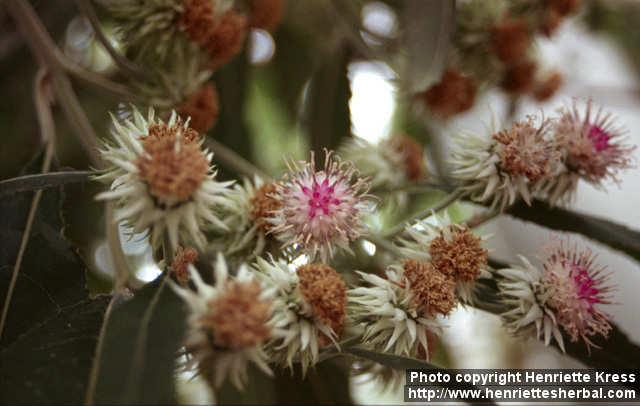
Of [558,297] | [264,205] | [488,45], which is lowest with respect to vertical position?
[558,297]

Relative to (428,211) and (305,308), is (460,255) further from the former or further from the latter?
(305,308)

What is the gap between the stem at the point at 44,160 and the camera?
73 centimetres

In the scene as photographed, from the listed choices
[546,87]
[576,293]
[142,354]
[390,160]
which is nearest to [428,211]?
[576,293]

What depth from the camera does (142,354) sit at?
0.51 m

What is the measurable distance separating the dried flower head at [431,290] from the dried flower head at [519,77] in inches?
23.7

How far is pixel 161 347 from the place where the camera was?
1.68ft

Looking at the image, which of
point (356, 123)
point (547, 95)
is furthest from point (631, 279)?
point (356, 123)

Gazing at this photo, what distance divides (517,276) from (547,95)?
0.69m

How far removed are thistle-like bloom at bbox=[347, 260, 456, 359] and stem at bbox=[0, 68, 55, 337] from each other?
35 centimetres

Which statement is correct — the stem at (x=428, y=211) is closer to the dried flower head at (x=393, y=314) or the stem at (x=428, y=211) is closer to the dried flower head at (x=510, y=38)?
the dried flower head at (x=393, y=314)

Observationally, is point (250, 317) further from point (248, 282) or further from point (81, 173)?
point (81, 173)

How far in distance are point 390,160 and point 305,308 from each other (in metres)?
0.48

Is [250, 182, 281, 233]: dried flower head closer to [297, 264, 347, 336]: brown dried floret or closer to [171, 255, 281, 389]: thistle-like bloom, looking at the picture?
[297, 264, 347, 336]: brown dried floret

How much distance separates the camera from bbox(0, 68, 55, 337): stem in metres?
0.73
